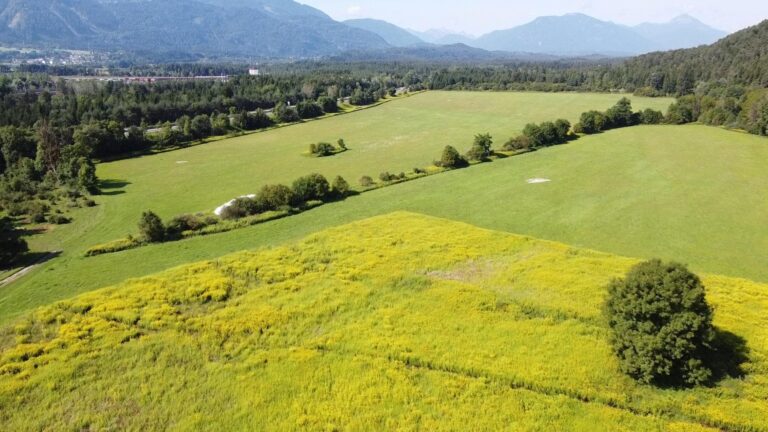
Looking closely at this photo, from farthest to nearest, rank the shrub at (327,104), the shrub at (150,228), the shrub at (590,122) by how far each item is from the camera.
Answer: the shrub at (327,104) → the shrub at (590,122) → the shrub at (150,228)

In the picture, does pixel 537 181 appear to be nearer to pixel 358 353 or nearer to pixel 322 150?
pixel 322 150

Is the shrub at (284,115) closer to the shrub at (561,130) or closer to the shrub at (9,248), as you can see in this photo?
the shrub at (561,130)

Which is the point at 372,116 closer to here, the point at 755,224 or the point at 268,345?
the point at 755,224

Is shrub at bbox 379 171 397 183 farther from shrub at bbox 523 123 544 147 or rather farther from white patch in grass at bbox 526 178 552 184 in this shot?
shrub at bbox 523 123 544 147

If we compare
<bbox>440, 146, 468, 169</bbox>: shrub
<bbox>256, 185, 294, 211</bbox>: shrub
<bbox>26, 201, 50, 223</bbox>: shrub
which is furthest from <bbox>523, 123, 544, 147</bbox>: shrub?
<bbox>26, 201, 50, 223</bbox>: shrub

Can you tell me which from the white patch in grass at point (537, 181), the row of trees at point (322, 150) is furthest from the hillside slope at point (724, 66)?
the row of trees at point (322, 150)

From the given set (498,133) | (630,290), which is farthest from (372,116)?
(630,290)
